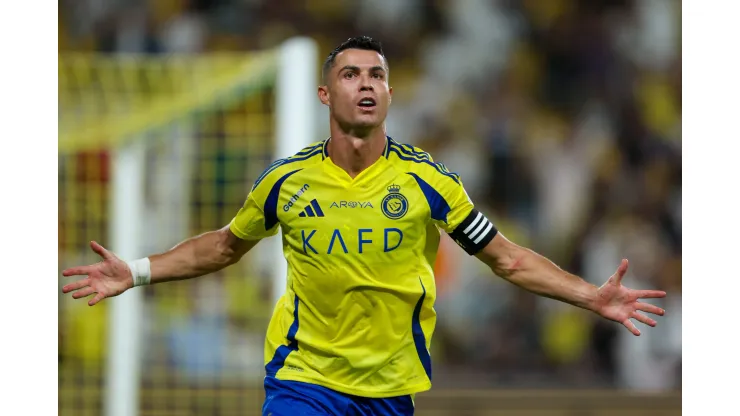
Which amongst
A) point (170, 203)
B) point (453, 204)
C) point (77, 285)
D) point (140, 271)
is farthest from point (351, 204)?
point (170, 203)

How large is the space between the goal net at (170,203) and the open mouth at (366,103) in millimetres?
2975

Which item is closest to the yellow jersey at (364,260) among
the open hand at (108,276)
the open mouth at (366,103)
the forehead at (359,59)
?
the open mouth at (366,103)

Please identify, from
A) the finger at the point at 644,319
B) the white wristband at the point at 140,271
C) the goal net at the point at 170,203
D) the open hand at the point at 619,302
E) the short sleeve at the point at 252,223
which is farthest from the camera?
the goal net at the point at 170,203

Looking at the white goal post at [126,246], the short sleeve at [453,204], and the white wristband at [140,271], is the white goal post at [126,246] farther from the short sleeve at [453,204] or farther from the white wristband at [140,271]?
the short sleeve at [453,204]

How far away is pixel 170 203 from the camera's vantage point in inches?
430

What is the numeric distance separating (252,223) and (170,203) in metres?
5.63

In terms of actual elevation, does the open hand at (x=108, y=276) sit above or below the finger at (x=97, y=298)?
above

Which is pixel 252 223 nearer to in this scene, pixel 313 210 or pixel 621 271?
pixel 313 210

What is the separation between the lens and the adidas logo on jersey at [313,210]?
5280 mm

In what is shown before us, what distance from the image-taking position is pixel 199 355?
10656mm

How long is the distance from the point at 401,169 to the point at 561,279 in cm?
92

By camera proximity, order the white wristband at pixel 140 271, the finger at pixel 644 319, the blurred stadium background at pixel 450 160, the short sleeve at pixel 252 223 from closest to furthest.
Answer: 1. the finger at pixel 644 319
2. the short sleeve at pixel 252 223
3. the white wristband at pixel 140 271
4. the blurred stadium background at pixel 450 160

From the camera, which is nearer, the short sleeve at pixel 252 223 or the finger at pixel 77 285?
the finger at pixel 77 285

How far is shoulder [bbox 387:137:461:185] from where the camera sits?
209 inches
